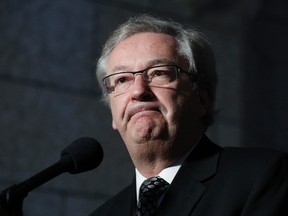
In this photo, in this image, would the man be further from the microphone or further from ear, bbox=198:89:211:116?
the microphone

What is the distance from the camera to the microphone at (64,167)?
2.04 meters

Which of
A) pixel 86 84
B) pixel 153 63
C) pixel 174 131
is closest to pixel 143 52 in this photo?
pixel 153 63

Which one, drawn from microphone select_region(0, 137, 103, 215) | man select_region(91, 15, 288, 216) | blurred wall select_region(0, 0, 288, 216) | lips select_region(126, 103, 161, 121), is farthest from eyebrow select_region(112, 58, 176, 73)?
blurred wall select_region(0, 0, 288, 216)

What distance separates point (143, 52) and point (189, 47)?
199mm

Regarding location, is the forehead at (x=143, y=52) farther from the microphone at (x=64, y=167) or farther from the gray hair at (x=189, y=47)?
the microphone at (x=64, y=167)

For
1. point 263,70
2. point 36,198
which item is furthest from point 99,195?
point 263,70

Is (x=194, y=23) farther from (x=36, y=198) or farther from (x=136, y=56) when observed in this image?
(x=136, y=56)

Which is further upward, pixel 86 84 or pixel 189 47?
pixel 86 84

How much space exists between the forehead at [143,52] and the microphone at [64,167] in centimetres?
44

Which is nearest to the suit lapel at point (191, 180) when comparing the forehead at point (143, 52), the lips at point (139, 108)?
the lips at point (139, 108)

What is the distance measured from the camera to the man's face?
8.68 feet

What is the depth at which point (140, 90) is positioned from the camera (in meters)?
2.66

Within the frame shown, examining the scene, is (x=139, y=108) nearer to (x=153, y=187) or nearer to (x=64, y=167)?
(x=153, y=187)

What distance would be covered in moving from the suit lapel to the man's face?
0.06 metres
